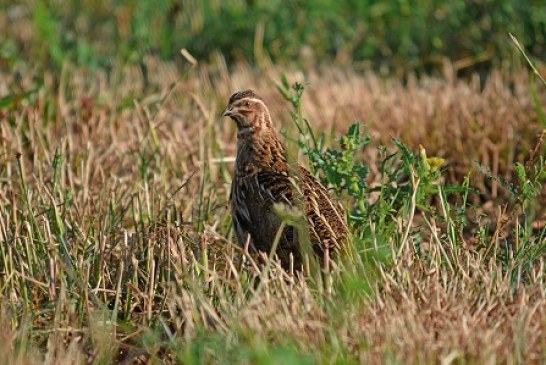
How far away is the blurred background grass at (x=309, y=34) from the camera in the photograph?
9141mm

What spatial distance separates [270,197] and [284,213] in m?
0.66

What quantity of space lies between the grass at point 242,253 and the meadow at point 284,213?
1 centimetres

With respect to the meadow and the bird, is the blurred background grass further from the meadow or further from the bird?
the bird

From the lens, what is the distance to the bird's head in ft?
18.3

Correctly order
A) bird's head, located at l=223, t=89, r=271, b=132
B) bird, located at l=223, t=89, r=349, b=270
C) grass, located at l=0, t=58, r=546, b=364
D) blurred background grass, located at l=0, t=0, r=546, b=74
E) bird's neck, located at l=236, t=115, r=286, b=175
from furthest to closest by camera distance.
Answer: blurred background grass, located at l=0, t=0, r=546, b=74 < bird's head, located at l=223, t=89, r=271, b=132 < bird's neck, located at l=236, t=115, r=286, b=175 < bird, located at l=223, t=89, r=349, b=270 < grass, located at l=0, t=58, r=546, b=364

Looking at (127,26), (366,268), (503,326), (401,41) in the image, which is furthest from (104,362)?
(127,26)

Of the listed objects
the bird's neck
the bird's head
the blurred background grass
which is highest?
the blurred background grass

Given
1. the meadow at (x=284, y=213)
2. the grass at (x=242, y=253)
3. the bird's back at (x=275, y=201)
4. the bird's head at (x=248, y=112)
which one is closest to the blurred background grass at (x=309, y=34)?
the meadow at (x=284, y=213)

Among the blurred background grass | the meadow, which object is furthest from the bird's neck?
the blurred background grass

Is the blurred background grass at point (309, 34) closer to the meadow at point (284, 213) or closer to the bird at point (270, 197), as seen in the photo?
the meadow at point (284, 213)

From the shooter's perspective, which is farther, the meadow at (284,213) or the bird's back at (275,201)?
the bird's back at (275,201)

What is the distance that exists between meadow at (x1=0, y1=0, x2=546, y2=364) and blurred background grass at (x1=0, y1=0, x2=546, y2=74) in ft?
0.07

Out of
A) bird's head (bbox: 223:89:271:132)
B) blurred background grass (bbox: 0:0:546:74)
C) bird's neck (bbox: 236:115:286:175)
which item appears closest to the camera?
bird's neck (bbox: 236:115:286:175)

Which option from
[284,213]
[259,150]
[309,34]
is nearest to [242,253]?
[284,213]
